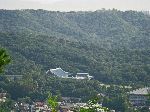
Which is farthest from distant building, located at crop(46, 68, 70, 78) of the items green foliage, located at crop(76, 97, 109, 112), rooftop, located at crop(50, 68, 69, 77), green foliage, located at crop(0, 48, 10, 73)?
green foliage, located at crop(76, 97, 109, 112)

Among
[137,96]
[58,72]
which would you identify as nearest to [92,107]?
[137,96]

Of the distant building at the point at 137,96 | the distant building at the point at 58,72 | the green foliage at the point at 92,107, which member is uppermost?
the distant building at the point at 58,72

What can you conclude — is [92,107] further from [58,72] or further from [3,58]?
[58,72]

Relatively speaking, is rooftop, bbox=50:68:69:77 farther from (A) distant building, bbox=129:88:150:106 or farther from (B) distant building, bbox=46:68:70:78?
(A) distant building, bbox=129:88:150:106

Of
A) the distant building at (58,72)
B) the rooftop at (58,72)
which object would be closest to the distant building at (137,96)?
the distant building at (58,72)

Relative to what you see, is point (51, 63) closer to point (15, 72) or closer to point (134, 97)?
point (15, 72)

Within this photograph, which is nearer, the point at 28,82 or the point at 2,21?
the point at 28,82

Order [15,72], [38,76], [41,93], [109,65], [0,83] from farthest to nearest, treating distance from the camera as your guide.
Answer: [109,65]
[15,72]
[38,76]
[0,83]
[41,93]

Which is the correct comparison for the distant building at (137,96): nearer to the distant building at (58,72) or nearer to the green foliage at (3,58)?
the distant building at (58,72)

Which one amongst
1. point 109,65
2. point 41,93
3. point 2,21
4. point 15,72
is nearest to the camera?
point 41,93

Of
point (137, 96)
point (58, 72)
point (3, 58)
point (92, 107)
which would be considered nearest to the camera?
point (92, 107)

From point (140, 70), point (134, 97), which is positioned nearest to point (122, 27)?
point (140, 70)
